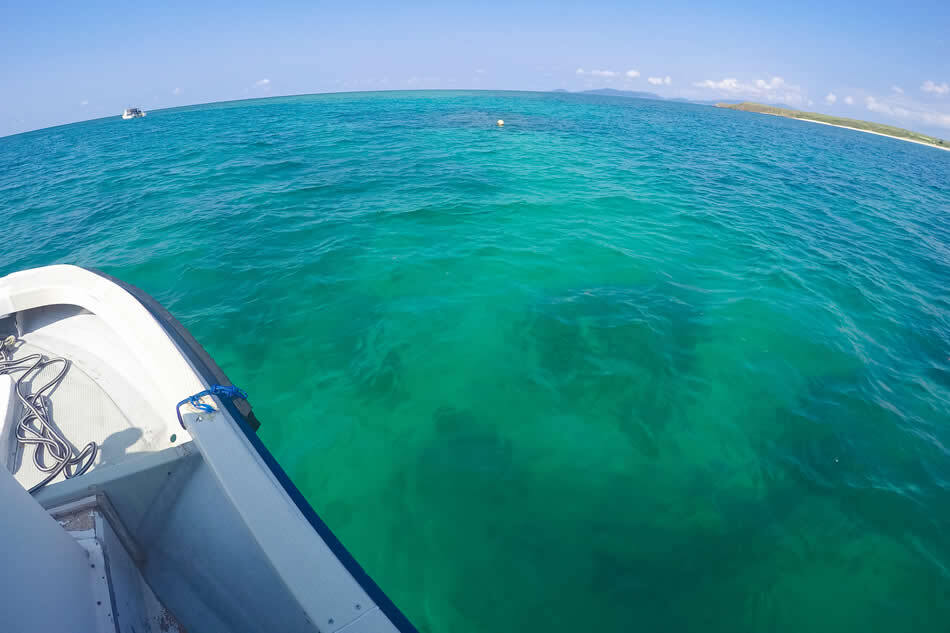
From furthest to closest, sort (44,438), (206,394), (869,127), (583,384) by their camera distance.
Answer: (869,127) < (583,384) < (44,438) < (206,394)

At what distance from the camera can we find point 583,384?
6.00 metres

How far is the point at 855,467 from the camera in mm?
5023

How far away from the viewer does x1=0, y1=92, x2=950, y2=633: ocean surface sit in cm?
398

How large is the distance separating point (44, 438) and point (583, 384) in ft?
20.6

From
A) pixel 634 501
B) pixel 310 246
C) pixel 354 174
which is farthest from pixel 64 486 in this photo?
→ pixel 354 174

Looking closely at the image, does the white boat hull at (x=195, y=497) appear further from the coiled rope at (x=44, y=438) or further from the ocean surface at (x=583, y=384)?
the ocean surface at (x=583, y=384)

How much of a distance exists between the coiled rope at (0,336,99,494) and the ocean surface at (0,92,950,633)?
6.91 feet

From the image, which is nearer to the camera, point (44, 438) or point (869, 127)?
point (44, 438)

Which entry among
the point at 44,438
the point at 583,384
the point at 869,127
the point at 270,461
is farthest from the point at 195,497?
the point at 869,127

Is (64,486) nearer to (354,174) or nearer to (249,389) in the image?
(249,389)

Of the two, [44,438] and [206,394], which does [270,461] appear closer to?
[206,394]

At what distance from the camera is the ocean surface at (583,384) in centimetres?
398

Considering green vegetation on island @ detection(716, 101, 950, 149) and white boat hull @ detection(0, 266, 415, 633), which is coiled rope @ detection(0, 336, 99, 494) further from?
green vegetation on island @ detection(716, 101, 950, 149)

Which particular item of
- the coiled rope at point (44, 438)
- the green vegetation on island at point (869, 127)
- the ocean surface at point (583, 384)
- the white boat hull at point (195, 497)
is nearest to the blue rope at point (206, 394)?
the white boat hull at point (195, 497)
